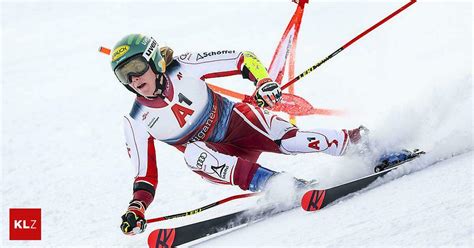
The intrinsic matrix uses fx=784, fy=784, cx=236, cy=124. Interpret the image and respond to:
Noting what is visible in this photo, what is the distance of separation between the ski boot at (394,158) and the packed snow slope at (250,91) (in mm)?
94

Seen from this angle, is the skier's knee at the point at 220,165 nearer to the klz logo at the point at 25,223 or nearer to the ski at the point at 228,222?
the ski at the point at 228,222

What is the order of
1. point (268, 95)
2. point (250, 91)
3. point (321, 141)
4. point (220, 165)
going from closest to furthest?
point (268, 95) < point (220, 165) < point (321, 141) < point (250, 91)

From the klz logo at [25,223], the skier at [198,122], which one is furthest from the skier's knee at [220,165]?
the klz logo at [25,223]

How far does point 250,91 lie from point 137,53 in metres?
5.37

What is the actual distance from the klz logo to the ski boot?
3355 mm

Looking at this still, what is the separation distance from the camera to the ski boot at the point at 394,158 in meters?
4.98

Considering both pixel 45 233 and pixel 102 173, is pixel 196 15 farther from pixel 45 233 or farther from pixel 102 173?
pixel 45 233

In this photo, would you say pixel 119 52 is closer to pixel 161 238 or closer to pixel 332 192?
pixel 161 238

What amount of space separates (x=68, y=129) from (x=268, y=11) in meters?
5.74

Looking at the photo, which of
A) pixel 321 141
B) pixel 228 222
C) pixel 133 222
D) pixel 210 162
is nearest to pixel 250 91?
pixel 228 222

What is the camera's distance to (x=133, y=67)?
4.88m

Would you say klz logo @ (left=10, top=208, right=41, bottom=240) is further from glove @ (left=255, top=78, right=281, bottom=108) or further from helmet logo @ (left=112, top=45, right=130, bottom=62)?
glove @ (left=255, top=78, right=281, bottom=108)

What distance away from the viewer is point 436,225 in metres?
3.30

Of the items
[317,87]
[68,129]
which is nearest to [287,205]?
[317,87]
